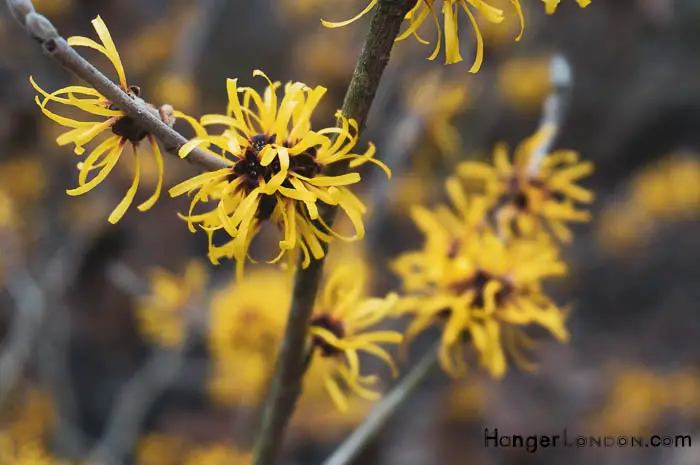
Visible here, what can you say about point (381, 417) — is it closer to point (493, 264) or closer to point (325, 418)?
point (493, 264)

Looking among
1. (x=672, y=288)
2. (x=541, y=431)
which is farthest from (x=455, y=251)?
(x=672, y=288)

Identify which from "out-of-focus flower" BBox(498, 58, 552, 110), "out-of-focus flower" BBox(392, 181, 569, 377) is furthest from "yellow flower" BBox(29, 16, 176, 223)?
"out-of-focus flower" BBox(498, 58, 552, 110)

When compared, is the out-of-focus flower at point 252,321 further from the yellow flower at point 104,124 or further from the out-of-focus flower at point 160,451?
the out-of-focus flower at point 160,451

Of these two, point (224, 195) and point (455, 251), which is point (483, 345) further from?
point (224, 195)

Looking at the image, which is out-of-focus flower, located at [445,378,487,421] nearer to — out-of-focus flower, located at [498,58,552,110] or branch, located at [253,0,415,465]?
out-of-focus flower, located at [498,58,552,110]

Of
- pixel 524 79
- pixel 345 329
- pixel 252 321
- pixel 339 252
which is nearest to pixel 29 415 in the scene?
pixel 339 252
